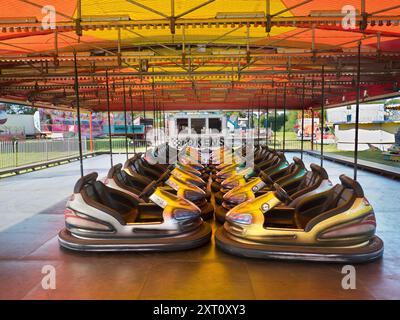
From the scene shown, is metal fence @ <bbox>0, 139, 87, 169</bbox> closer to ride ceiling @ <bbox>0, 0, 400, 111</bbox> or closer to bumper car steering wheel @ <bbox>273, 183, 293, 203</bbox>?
ride ceiling @ <bbox>0, 0, 400, 111</bbox>

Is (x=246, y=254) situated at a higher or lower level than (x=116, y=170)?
lower

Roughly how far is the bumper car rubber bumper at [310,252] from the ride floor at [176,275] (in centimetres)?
5

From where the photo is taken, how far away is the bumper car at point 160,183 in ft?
12.3

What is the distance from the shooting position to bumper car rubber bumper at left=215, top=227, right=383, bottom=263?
257 cm

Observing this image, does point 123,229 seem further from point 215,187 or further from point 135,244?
point 215,187

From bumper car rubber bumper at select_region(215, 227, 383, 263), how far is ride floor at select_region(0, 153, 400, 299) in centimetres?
5

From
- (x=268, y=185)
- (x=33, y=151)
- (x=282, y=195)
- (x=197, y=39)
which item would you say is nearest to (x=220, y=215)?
(x=268, y=185)

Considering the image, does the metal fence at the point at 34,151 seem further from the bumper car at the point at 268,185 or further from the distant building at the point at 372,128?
the distant building at the point at 372,128

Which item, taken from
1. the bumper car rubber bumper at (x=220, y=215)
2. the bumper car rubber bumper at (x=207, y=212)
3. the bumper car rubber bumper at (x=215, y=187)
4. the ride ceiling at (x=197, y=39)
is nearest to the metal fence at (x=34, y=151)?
the ride ceiling at (x=197, y=39)
